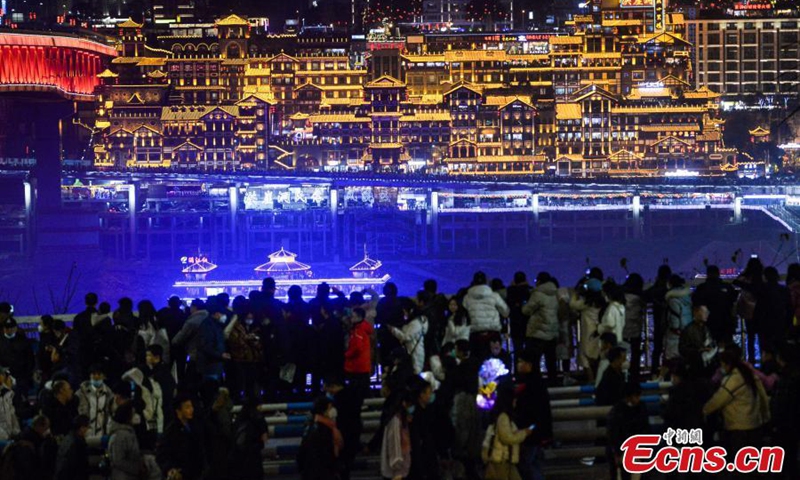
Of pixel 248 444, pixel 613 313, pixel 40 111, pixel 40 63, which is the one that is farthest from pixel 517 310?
pixel 40 111

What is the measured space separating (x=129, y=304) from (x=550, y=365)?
2.77 meters

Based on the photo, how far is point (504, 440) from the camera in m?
7.15

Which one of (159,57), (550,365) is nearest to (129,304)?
(550,365)

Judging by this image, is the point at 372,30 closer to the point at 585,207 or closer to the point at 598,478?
the point at 585,207

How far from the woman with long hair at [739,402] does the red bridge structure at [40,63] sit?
5268cm

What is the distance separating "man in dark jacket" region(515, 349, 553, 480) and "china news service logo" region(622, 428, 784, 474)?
439mm

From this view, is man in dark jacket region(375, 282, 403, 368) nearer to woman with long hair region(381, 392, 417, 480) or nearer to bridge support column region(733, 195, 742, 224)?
woman with long hair region(381, 392, 417, 480)

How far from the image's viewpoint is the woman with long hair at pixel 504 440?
714cm

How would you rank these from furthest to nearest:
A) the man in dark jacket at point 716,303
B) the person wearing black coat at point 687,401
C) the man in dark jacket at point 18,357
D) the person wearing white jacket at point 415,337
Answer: the man in dark jacket at point 716,303
the man in dark jacket at point 18,357
the person wearing white jacket at point 415,337
the person wearing black coat at point 687,401

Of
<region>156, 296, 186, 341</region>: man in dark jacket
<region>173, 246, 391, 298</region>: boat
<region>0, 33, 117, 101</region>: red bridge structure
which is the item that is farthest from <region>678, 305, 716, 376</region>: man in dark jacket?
Result: <region>0, 33, 117, 101</region>: red bridge structure

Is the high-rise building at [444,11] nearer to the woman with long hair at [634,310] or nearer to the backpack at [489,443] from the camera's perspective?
the woman with long hair at [634,310]

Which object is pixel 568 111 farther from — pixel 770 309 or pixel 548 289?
pixel 548 289

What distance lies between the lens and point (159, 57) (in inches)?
2830

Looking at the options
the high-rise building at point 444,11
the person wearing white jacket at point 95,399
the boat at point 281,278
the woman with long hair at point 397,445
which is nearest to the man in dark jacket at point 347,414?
the woman with long hair at point 397,445
